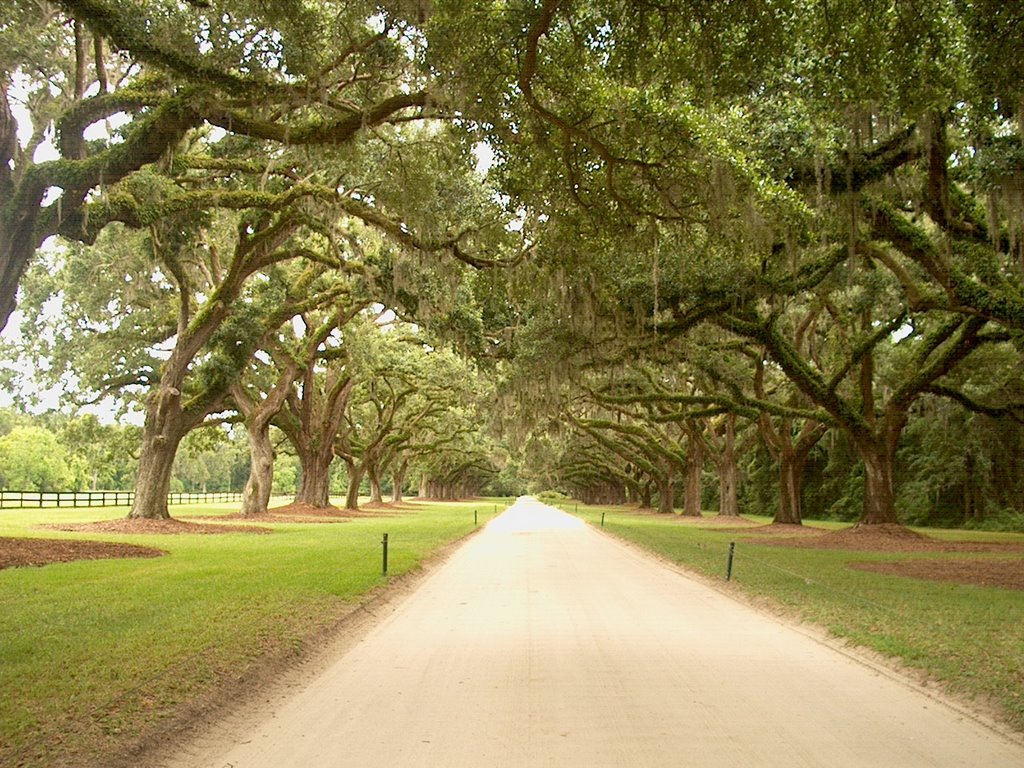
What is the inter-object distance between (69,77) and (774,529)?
2707 cm

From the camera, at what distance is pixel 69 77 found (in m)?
13.2

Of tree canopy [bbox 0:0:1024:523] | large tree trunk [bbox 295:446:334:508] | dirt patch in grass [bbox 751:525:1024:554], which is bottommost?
dirt patch in grass [bbox 751:525:1024:554]

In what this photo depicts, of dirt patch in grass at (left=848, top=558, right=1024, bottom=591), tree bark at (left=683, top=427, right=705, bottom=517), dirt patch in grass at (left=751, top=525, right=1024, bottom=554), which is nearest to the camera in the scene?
dirt patch in grass at (left=848, top=558, right=1024, bottom=591)

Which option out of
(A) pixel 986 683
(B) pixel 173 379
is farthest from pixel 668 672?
(B) pixel 173 379

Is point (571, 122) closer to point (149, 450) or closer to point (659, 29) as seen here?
point (659, 29)

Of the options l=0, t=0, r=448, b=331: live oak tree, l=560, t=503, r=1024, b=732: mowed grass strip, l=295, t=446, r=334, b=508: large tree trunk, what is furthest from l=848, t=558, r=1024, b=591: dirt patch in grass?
l=295, t=446, r=334, b=508: large tree trunk

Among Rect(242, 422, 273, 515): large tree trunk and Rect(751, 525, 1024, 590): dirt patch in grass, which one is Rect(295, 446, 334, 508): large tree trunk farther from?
Rect(751, 525, 1024, 590): dirt patch in grass

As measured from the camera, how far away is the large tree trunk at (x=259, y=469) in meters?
29.9

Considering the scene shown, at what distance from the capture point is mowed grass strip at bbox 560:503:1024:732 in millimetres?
6574

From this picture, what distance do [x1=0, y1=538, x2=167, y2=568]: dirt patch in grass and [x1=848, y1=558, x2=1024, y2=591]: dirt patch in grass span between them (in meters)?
14.0

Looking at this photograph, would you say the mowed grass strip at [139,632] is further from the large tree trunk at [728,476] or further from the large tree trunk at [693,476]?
the large tree trunk at [693,476]

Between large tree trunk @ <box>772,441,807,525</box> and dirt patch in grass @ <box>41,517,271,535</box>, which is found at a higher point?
large tree trunk @ <box>772,441,807,525</box>

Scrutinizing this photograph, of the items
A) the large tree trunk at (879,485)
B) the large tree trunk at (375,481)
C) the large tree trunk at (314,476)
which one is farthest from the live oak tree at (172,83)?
the large tree trunk at (375,481)

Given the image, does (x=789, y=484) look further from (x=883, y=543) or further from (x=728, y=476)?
(x=883, y=543)
